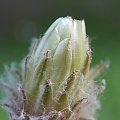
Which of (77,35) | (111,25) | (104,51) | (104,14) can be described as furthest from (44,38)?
(104,14)

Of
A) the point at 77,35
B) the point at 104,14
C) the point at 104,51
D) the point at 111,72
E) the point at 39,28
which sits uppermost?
the point at 104,14

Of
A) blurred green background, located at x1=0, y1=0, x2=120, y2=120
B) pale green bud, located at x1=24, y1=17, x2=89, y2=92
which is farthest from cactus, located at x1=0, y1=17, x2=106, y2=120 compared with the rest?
blurred green background, located at x1=0, y1=0, x2=120, y2=120

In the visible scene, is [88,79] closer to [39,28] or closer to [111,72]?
[111,72]

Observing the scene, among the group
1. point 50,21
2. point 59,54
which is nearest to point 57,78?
point 59,54

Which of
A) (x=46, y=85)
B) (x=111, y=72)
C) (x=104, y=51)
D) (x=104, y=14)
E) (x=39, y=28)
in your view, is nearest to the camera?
(x=46, y=85)

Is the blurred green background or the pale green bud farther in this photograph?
the blurred green background

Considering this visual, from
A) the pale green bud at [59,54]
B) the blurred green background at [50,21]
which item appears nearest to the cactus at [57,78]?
the pale green bud at [59,54]

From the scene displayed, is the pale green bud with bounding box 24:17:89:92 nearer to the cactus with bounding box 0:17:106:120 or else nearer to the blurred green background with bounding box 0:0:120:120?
the cactus with bounding box 0:17:106:120
